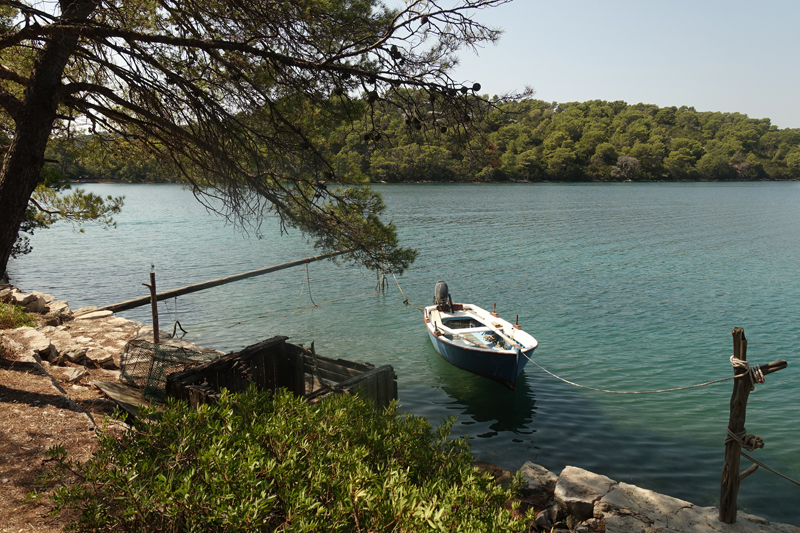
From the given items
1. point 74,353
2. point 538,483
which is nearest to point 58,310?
point 74,353

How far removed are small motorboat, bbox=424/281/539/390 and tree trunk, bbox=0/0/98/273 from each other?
9.46 meters

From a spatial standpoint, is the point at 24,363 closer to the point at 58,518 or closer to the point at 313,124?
the point at 58,518

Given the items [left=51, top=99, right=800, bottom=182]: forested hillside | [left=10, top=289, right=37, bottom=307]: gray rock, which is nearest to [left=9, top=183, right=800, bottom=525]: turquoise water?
[left=10, top=289, right=37, bottom=307]: gray rock

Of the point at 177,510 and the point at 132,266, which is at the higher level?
the point at 177,510

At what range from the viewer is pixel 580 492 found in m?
6.74

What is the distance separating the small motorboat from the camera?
460 inches

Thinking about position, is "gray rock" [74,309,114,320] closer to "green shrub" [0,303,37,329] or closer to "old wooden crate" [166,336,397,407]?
"green shrub" [0,303,37,329]

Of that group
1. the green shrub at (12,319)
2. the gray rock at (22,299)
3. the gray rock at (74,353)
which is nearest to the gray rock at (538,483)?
the gray rock at (74,353)

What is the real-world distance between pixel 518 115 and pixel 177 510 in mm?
4778

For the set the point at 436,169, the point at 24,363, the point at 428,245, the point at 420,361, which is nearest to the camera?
the point at 24,363

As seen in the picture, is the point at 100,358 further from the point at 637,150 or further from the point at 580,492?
the point at 637,150

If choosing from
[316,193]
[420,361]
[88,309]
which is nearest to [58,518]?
[316,193]

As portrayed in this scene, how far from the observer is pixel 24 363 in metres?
7.20

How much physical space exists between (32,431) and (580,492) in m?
6.89
